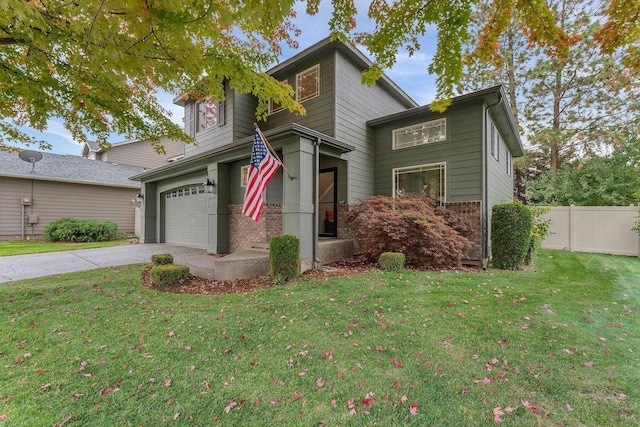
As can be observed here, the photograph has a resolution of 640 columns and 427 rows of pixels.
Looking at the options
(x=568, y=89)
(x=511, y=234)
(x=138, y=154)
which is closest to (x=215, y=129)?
(x=511, y=234)

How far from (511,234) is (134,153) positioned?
74.2 ft

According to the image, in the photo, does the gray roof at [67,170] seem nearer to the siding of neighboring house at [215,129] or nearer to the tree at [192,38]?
the siding of neighboring house at [215,129]

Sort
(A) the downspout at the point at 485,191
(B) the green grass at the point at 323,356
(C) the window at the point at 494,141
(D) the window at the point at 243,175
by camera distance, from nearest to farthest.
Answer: (B) the green grass at the point at 323,356
(A) the downspout at the point at 485,191
(C) the window at the point at 494,141
(D) the window at the point at 243,175

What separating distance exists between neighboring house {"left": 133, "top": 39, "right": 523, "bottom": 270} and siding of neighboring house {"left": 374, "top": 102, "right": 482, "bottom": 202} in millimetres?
26

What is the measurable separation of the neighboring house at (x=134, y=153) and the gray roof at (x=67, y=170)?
7.06ft

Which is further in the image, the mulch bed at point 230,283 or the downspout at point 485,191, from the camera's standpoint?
the downspout at point 485,191

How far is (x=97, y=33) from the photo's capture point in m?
3.36

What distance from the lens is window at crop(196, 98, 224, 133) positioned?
9.90 m

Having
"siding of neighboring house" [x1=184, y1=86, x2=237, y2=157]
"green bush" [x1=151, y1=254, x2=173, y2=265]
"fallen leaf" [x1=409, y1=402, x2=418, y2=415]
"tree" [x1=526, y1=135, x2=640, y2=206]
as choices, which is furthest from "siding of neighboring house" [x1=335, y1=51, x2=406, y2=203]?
"tree" [x1=526, y1=135, x2=640, y2=206]

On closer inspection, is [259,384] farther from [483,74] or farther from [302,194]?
[483,74]

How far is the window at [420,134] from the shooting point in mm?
8078

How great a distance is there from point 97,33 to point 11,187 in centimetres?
1498

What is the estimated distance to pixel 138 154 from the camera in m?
20.0

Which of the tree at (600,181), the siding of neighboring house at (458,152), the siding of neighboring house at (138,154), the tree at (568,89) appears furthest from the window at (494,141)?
the siding of neighboring house at (138,154)
